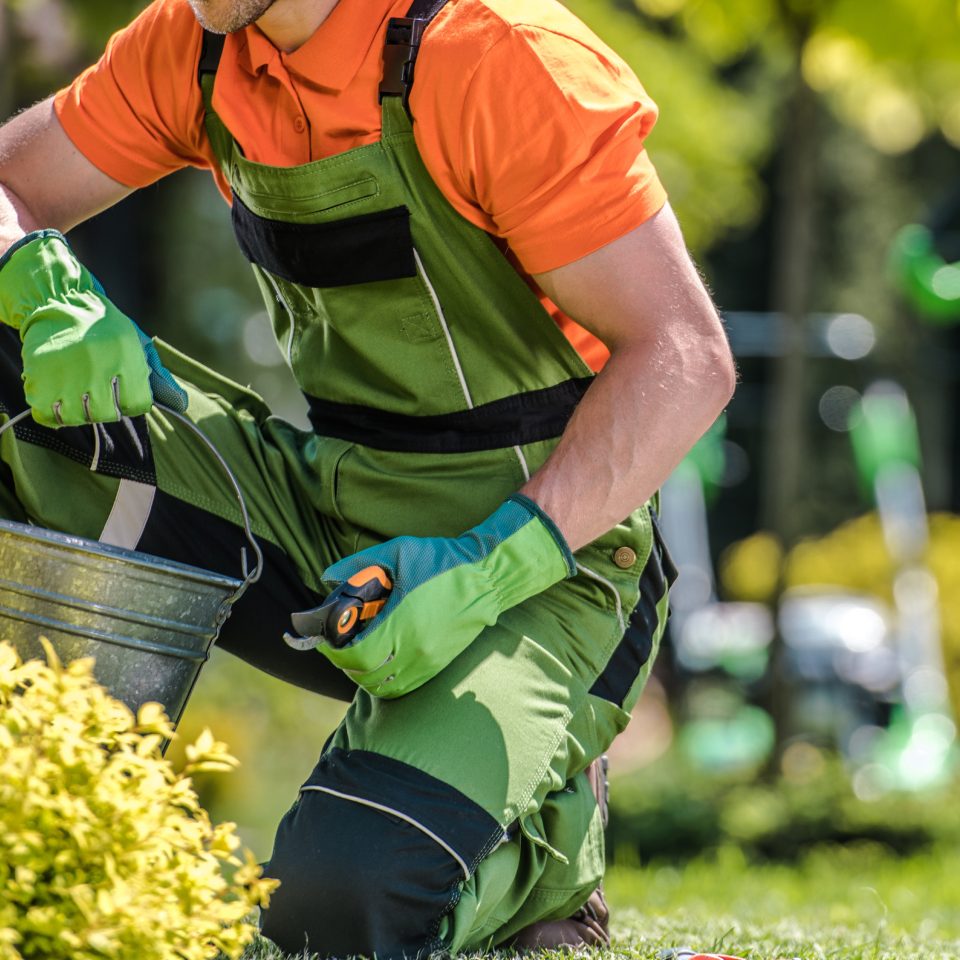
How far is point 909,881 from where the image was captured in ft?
13.5

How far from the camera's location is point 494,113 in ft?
6.55

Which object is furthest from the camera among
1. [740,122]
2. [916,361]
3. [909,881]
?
[916,361]

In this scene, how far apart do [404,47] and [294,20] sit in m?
0.25

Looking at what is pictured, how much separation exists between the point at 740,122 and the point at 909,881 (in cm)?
803

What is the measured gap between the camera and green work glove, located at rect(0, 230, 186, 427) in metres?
1.97

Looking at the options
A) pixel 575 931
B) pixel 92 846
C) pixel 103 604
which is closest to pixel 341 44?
pixel 103 604

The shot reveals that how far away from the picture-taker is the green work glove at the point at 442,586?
6.13ft

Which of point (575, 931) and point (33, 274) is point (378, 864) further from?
point (33, 274)

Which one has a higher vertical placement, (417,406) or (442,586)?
(417,406)

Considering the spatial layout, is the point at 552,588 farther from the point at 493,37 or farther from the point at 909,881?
the point at 909,881

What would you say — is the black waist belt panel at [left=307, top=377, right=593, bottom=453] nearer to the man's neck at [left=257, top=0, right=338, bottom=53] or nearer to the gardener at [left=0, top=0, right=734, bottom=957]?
the gardener at [left=0, top=0, right=734, bottom=957]

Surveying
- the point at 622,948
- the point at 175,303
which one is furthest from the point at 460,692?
the point at 175,303

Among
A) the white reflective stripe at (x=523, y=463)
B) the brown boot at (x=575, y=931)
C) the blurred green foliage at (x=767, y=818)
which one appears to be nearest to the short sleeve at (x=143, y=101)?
the white reflective stripe at (x=523, y=463)

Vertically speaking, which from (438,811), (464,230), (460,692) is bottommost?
(438,811)
